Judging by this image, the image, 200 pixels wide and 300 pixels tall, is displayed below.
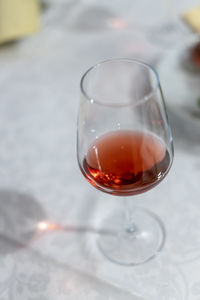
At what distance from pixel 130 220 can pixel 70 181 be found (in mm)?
158

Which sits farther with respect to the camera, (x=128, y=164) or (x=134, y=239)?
(x=134, y=239)

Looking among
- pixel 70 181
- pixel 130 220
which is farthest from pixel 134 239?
pixel 70 181

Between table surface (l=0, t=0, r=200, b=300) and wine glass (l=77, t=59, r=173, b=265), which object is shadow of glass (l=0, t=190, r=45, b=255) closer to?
table surface (l=0, t=0, r=200, b=300)

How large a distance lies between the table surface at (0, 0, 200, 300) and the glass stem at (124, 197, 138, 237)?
0.04 m

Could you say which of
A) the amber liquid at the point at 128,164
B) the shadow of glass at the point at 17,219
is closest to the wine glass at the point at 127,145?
the amber liquid at the point at 128,164

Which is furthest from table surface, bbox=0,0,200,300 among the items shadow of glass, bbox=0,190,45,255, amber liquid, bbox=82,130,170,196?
amber liquid, bbox=82,130,170,196

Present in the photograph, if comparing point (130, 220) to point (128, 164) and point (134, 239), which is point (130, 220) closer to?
point (134, 239)

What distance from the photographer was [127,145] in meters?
0.69

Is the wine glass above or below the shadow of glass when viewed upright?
above

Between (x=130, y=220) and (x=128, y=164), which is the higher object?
(x=128, y=164)

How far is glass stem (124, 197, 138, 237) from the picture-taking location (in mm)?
765

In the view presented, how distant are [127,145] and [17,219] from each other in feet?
0.89

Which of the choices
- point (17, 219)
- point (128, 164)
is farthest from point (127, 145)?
point (17, 219)

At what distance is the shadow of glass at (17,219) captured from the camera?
777 millimetres
